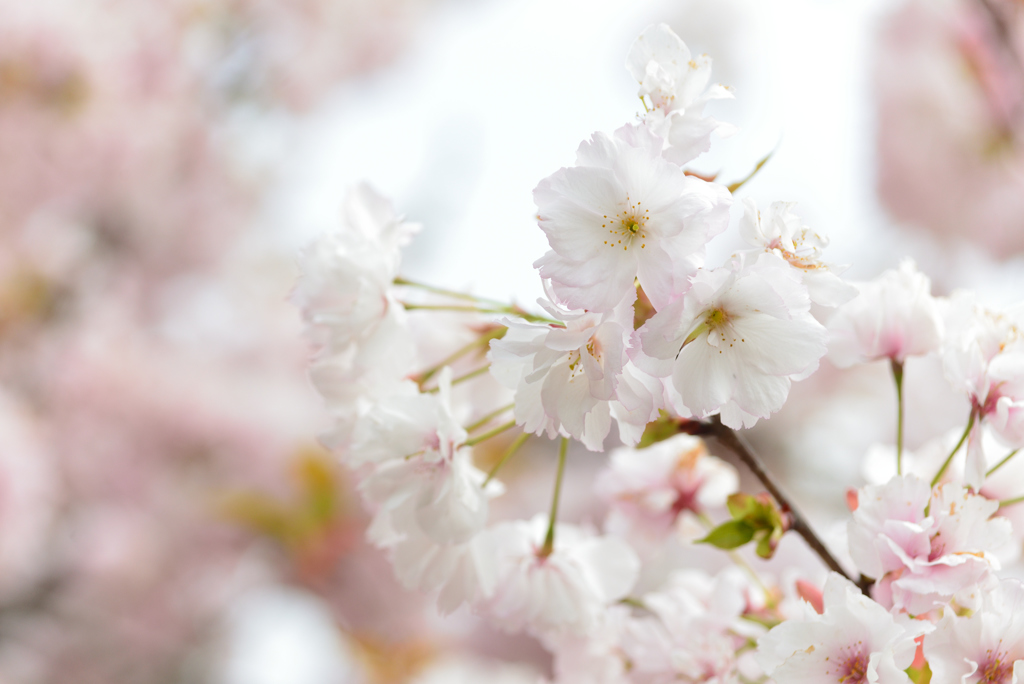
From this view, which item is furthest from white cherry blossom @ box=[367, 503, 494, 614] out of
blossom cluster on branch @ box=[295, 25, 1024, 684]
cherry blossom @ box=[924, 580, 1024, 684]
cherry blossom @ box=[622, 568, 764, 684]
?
cherry blossom @ box=[924, 580, 1024, 684]

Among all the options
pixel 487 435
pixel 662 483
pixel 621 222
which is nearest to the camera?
pixel 621 222

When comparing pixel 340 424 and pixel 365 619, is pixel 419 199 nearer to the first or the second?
pixel 365 619

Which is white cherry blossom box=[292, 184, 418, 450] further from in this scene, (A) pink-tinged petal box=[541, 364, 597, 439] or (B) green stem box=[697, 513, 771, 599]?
(B) green stem box=[697, 513, 771, 599]

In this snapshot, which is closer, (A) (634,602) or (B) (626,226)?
(B) (626,226)

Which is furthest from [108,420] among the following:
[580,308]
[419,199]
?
[580,308]

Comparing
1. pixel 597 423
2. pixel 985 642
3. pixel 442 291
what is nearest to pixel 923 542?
pixel 985 642

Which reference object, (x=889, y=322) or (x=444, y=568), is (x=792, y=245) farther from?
(x=444, y=568)

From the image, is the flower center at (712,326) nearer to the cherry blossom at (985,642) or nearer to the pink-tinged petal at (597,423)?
the pink-tinged petal at (597,423)
